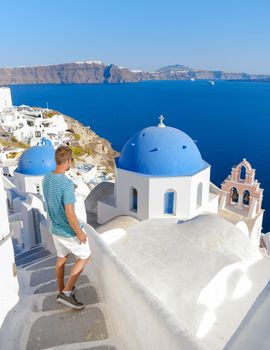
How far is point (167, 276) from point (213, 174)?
3580 cm

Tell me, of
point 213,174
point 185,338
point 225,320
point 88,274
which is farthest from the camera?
point 213,174

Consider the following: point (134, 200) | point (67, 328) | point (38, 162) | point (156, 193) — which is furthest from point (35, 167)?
point (67, 328)

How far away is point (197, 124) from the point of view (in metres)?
73.7

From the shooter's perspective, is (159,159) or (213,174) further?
(213,174)

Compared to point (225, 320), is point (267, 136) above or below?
below

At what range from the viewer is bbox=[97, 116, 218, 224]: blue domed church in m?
10.3

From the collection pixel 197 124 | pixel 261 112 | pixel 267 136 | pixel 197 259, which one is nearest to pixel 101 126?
pixel 197 124

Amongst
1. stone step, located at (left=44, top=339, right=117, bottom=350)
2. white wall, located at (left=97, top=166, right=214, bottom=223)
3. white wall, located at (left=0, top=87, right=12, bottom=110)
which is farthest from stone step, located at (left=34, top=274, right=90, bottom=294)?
white wall, located at (left=0, top=87, right=12, bottom=110)

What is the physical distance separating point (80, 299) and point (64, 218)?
1.07 metres

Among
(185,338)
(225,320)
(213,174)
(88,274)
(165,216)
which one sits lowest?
(213,174)

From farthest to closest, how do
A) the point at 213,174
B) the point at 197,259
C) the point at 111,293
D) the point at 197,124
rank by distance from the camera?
1. the point at 197,124
2. the point at 213,174
3. the point at 197,259
4. the point at 111,293

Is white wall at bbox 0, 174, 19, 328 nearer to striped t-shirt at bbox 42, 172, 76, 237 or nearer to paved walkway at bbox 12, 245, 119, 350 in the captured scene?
paved walkway at bbox 12, 245, 119, 350

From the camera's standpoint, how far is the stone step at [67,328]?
3229 millimetres

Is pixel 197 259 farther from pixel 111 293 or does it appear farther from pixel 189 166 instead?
pixel 189 166
